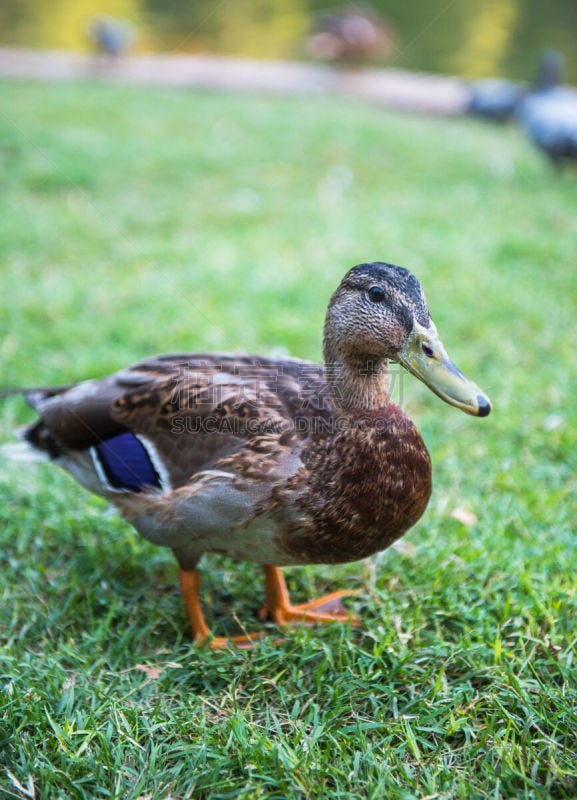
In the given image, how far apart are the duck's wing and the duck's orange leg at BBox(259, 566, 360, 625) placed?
0.47 m

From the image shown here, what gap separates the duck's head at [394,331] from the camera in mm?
1935

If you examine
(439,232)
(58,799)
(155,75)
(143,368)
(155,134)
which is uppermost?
(155,75)

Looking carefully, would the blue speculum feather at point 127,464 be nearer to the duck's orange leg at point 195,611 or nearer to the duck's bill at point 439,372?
the duck's orange leg at point 195,611

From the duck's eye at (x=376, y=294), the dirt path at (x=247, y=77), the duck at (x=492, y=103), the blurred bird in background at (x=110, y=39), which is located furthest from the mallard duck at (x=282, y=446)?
the blurred bird in background at (x=110, y=39)

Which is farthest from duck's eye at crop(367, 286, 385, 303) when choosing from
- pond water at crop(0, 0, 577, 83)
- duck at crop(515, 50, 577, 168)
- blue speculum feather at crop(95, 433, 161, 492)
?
pond water at crop(0, 0, 577, 83)

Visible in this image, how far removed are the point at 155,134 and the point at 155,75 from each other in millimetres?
3851

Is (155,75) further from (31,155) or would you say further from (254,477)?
(254,477)

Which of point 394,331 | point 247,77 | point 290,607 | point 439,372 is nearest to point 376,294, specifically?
point 394,331

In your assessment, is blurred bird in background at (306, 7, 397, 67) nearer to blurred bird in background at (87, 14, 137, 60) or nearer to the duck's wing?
blurred bird in background at (87, 14, 137, 60)

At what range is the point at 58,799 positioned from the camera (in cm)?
176

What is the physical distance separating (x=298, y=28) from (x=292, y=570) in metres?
15.6

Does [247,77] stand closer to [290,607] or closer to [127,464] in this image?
[127,464]

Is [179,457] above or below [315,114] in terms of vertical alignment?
Result: below

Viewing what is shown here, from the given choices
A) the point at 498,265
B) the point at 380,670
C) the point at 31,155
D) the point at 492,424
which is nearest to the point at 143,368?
the point at 380,670
